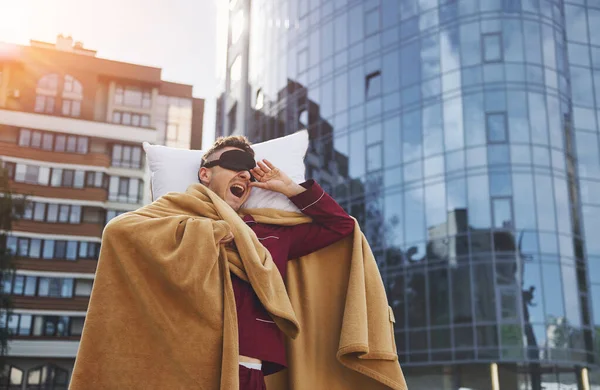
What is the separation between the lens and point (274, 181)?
3.31 m

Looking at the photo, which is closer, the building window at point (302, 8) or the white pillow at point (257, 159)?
the white pillow at point (257, 159)

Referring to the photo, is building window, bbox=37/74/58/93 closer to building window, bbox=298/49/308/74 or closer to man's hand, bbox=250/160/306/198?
building window, bbox=298/49/308/74

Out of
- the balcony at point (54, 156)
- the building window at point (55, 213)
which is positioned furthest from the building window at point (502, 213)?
the balcony at point (54, 156)

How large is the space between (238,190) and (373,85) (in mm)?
27749

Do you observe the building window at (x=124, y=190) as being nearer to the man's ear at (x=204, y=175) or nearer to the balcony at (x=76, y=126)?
the balcony at (x=76, y=126)

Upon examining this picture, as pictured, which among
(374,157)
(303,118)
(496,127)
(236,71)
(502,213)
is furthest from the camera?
(236,71)

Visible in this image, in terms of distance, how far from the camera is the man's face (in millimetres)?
3236

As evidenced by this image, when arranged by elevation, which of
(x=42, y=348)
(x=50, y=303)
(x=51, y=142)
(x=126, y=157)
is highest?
(x=51, y=142)

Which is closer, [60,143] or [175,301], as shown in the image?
[175,301]

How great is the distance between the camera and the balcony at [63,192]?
163ft

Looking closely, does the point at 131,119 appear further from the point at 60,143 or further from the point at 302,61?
the point at 302,61

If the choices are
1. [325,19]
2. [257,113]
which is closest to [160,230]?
[325,19]

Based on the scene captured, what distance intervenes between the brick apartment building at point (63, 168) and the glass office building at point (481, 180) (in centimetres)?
2542

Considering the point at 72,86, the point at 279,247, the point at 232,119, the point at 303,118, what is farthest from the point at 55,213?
the point at 279,247
